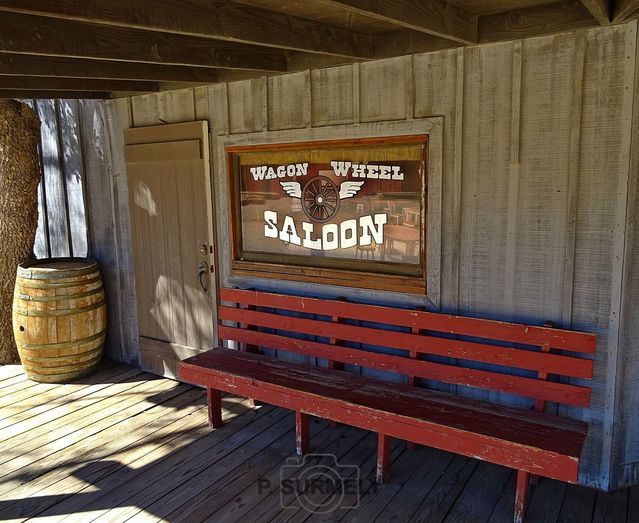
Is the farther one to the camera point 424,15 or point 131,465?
point 131,465

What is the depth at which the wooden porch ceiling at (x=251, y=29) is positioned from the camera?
7.27ft

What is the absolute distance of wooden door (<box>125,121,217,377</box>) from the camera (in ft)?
13.3

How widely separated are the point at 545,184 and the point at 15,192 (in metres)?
4.13

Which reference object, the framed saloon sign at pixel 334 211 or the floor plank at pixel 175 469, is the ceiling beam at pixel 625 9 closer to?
the framed saloon sign at pixel 334 211

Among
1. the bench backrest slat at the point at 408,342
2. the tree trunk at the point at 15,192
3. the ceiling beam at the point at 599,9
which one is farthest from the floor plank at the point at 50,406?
the ceiling beam at the point at 599,9

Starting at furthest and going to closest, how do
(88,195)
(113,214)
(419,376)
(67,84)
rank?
(88,195) < (113,214) < (67,84) < (419,376)

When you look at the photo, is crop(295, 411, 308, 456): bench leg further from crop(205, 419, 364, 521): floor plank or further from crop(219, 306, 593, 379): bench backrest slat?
crop(219, 306, 593, 379): bench backrest slat

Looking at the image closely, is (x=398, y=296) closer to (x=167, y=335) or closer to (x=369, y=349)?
(x=369, y=349)

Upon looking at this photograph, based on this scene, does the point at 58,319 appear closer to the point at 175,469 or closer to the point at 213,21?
the point at 175,469

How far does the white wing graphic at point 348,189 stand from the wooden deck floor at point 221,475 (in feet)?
4.83

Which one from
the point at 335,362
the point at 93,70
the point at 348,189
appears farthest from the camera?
the point at 335,362

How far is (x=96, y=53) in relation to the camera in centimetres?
274

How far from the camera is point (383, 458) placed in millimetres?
2914

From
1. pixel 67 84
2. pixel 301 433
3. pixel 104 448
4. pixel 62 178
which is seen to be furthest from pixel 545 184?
pixel 62 178
